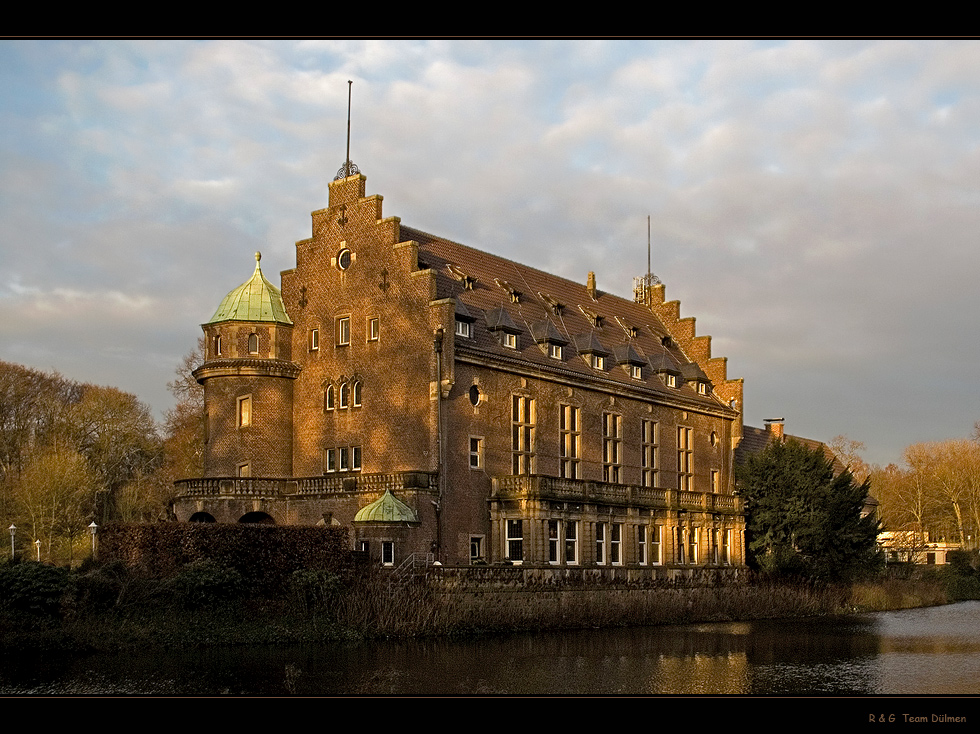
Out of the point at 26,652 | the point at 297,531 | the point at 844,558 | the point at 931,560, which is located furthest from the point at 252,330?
the point at 931,560

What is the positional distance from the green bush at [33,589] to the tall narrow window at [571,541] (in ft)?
66.5

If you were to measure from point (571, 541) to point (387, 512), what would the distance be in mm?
8960

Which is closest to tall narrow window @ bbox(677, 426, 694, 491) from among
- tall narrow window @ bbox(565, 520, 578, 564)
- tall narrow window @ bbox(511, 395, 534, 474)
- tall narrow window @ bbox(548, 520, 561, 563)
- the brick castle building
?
the brick castle building

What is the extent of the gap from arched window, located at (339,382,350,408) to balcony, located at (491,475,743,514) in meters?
6.39

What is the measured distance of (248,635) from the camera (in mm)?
29281

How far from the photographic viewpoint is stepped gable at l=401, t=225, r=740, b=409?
4444 centimetres

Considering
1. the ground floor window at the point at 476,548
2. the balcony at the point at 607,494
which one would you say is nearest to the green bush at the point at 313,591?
the ground floor window at the point at 476,548

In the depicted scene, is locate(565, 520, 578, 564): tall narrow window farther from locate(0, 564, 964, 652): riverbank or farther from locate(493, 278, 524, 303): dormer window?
locate(493, 278, 524, 303): dormer window

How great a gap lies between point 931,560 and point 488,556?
63.0 meters

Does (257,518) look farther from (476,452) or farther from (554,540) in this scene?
(554,540)

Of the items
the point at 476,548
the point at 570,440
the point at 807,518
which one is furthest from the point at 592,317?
the point at 476,548

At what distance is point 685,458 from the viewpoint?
5400cm

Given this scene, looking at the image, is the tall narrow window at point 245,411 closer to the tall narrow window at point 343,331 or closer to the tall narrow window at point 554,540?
the tall narrow window at point 343,331
